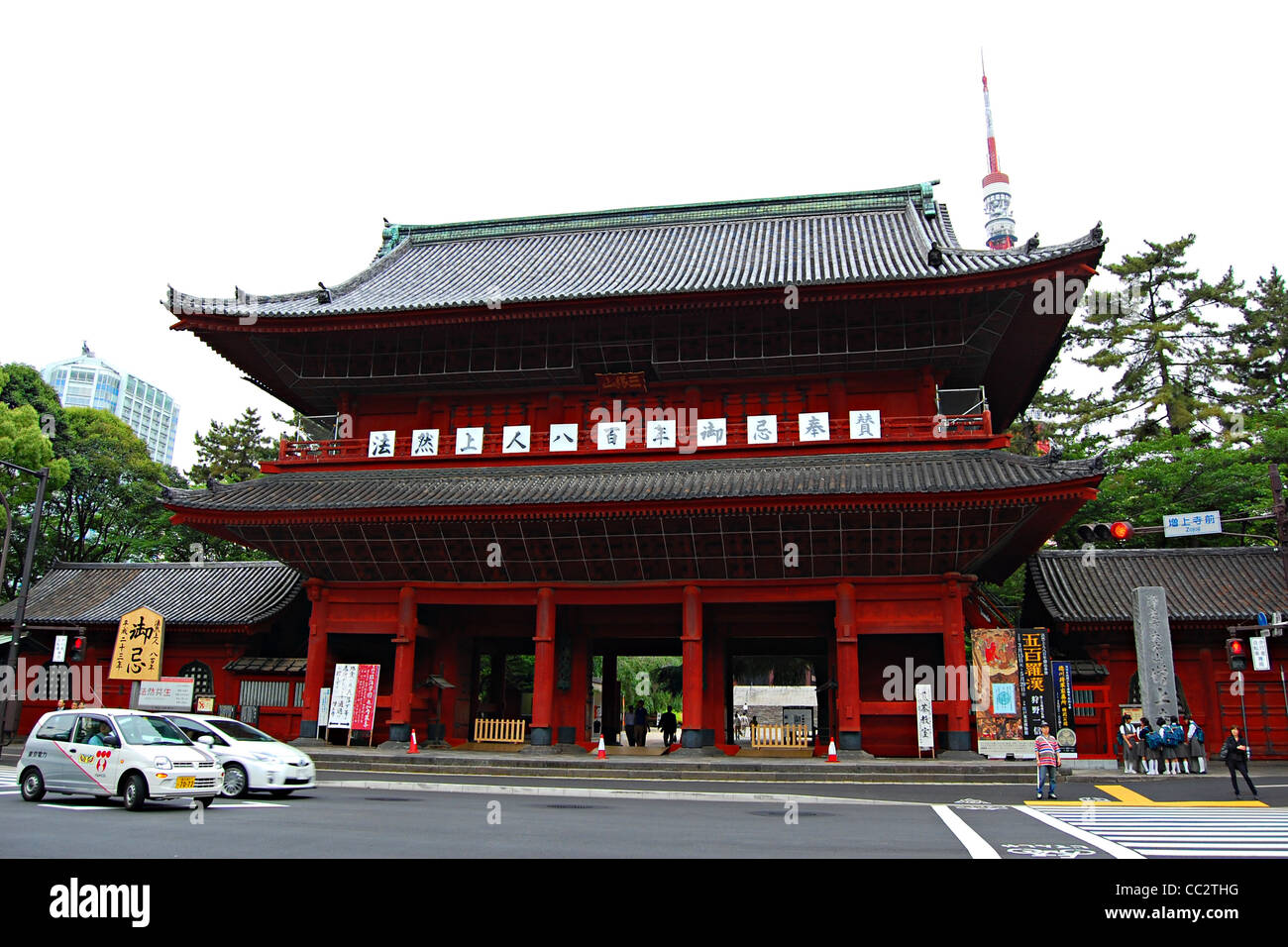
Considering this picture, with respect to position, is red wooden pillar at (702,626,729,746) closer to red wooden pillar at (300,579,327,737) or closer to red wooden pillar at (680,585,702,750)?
red wooden pillar at (680,585,702,750)

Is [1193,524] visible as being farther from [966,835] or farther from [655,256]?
[655,256]

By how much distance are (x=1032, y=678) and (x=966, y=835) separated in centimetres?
1217

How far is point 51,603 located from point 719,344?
25.5 m

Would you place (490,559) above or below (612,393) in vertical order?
below

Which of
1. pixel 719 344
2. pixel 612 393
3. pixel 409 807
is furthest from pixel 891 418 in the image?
pixel 409 807

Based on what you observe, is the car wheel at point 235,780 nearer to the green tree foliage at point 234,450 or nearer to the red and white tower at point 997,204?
the green tree foliage at point 234,450

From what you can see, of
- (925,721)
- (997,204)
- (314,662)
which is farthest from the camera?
(997,204)

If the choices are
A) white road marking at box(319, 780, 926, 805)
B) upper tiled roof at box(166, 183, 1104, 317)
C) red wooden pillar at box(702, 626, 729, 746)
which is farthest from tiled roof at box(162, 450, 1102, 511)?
white road marking at box(319, 780, 926, 805)

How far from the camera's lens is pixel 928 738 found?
71.3ft

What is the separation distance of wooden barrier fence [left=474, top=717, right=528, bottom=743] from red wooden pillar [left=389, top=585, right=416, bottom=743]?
8.36 feet

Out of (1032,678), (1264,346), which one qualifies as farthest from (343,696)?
(1264,346)

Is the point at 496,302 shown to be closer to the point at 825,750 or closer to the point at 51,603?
the point at 825,750

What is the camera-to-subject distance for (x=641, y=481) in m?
23.1

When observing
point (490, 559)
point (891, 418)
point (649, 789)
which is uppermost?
point (891, 418)
